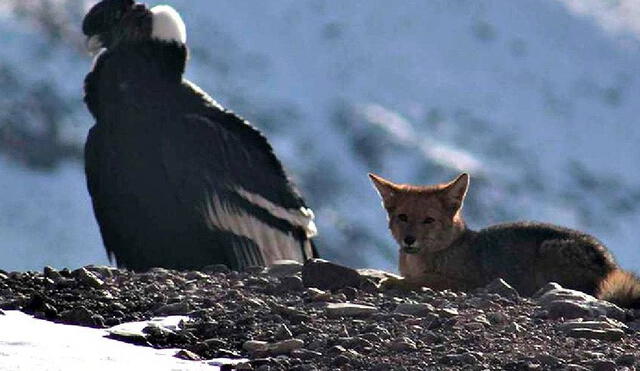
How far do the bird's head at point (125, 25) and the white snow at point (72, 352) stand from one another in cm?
769

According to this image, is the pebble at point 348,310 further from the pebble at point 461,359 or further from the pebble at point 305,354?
the pebble at point 461,359

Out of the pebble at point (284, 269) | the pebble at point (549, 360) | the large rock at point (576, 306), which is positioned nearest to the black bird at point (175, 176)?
the pebble at point (284, 269)

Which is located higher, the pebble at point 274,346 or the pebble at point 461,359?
the pebble at point 274,346

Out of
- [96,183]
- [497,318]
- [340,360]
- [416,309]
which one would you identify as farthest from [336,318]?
[96,183]

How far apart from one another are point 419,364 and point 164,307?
2.09 m

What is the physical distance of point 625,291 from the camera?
31.8 feet

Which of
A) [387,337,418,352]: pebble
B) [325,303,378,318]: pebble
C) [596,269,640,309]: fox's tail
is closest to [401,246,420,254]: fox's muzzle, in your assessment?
[596,269,640,309]: fox's tail

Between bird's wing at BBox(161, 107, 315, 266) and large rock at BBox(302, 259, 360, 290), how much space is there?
4.82 meters

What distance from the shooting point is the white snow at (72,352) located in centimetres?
683

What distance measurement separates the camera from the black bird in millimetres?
14414

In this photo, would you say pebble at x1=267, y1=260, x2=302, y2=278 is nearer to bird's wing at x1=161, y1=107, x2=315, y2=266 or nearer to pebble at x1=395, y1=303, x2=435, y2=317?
pebble at x1=395, y1=303, x2=435, y2=317

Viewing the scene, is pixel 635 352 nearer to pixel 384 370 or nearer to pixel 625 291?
pixel 384 370


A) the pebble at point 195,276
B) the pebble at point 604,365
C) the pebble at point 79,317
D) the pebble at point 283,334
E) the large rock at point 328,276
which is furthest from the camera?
the pebble at point 195,276

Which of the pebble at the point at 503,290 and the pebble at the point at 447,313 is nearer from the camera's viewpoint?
the pebble at the point at 447,313
